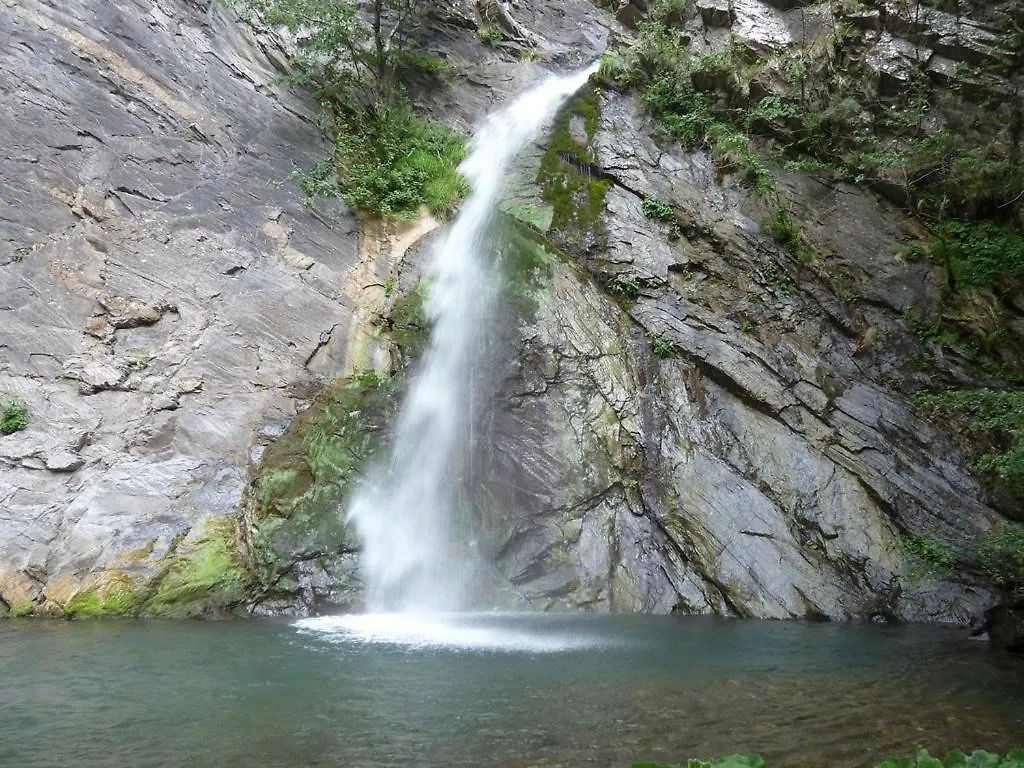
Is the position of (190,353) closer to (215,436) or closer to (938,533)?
(215,436)

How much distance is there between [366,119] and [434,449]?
8842 millimetres

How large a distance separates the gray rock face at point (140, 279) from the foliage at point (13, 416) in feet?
0.36

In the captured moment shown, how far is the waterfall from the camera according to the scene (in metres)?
8.91

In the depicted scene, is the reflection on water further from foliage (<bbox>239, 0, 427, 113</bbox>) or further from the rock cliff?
foliage (<bbox>239, 0, 427, 113</bbox>)

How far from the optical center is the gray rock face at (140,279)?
8555 millimetres

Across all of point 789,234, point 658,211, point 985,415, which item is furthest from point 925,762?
point 789,234

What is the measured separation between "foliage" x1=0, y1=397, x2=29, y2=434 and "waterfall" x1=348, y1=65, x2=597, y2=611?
4.39 metres

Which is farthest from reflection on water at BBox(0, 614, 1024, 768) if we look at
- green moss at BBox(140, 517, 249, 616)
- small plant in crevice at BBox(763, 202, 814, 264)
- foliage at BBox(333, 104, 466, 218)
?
foliage at BBox(333, 104, 466, 218)

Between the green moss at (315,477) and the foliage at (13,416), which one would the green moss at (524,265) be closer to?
the green moss at (315,477)

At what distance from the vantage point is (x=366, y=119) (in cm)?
1510

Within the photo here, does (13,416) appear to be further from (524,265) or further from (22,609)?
(524,265)

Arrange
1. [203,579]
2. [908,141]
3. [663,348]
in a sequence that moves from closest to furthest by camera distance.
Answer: [203,579]
[663,348]
[908,141]

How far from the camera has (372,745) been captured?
13.0 feet

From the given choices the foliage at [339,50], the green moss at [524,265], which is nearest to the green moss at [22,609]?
the green moss at [524,265]
